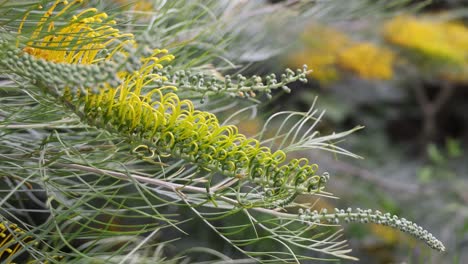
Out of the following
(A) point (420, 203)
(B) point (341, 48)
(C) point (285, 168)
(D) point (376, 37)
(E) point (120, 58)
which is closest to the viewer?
(E) point (120, 58)

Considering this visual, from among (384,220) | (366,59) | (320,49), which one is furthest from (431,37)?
(384,220)

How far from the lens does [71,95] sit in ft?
1.62

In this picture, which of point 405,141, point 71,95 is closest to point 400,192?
point 405,141

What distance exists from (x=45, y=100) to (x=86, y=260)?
0.47 ft

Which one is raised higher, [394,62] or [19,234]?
[394,62]

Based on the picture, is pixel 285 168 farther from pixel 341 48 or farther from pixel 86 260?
pixel 341 48

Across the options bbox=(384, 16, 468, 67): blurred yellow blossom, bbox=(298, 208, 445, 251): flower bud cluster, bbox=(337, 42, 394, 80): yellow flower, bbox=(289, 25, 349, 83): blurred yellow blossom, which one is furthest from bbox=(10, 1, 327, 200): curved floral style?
bbox=(384, 16, 468, 67): blurred yellow blossom

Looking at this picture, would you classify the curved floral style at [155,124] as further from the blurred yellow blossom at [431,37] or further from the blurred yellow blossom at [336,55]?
the blurred yellow blossom at [431,37]

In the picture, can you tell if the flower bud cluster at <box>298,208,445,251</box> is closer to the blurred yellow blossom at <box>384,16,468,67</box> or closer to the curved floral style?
the curved floral style

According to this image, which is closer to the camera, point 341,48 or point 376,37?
point 341,48

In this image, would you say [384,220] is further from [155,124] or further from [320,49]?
[320,49]

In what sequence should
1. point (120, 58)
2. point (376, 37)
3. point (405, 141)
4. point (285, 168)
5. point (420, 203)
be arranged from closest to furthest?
point (120, 58) < point (285, 168) < point (420, 203) < point (376, 37) < point (405, 141)

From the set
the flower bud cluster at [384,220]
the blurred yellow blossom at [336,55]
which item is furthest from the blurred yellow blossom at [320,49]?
the flower bud cluster at [384,220]

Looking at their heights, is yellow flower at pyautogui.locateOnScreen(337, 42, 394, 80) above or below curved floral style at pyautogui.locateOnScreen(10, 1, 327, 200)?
above
